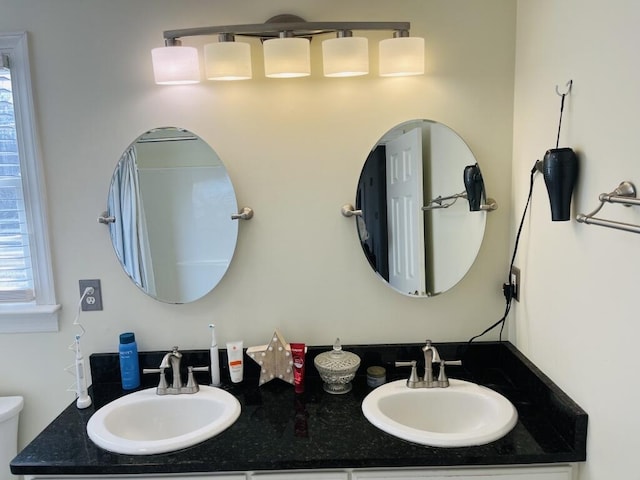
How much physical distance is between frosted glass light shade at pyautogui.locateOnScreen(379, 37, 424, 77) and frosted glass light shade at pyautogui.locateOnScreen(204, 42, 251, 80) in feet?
1.46

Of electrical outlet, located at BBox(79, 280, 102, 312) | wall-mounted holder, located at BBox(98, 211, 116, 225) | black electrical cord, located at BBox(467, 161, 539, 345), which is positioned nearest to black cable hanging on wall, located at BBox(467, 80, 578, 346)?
black electrical cord, located at BBox(467, 161, 539, 345)

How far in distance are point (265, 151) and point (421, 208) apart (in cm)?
58

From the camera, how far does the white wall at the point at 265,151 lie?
1.71m

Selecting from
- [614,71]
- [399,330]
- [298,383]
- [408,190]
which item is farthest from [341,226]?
[614,71]

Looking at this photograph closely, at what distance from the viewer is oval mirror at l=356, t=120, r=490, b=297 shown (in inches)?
68.3

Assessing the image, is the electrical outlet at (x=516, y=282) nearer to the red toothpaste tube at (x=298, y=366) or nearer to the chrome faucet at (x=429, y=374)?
the chrome faucet at (x=429, y=374)

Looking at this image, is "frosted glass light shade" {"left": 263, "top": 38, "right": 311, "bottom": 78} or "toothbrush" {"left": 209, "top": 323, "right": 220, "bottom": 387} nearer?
"frosted glass light shade" {"left": 263, "top": 38, "right": 311, "bottom": 78}

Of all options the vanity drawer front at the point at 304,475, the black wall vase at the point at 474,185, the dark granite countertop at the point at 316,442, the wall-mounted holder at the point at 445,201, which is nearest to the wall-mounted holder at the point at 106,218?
the dark granite countertop at the point at 316,442

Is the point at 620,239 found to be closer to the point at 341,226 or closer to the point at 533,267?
the point at 533,267

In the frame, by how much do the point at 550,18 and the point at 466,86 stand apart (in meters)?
0.34

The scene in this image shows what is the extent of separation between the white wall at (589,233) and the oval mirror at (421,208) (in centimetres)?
20

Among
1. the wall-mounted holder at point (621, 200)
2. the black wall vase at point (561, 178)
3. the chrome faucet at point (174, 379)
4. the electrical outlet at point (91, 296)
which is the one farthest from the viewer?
the electrical outlet at point (91, 296)

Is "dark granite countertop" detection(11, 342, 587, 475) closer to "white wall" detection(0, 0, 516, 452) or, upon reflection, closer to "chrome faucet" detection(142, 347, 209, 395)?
"chrome faucet" detection(142, 347, 209, 395)

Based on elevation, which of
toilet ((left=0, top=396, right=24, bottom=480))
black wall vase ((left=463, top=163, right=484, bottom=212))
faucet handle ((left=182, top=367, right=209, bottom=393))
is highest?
black wall vase ((left=463, top=163, right=484, bottom=212))
